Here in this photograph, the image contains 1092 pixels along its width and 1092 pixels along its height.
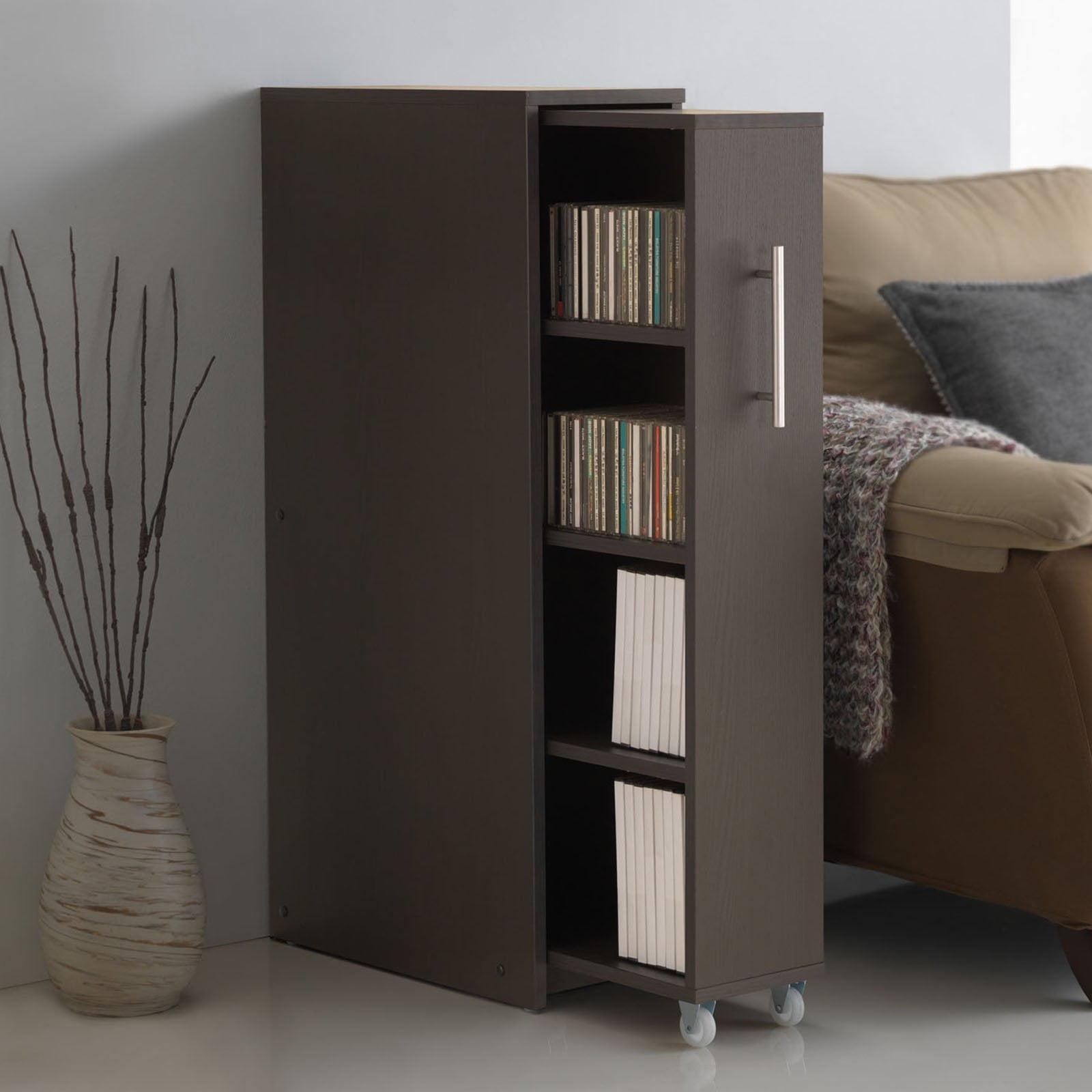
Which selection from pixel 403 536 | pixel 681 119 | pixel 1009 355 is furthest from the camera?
pixel 1009 355

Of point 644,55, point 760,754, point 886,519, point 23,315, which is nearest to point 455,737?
point 760,754

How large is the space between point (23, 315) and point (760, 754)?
1.10m

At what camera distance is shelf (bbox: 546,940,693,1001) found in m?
2.37

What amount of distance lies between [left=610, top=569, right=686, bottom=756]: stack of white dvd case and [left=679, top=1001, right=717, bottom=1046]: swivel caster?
31 cm

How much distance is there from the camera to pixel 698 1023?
2385 millimetres

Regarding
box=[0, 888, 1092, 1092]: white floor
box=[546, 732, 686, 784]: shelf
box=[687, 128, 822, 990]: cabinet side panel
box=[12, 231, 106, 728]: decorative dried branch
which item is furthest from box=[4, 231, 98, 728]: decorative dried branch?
box=[687, 128, 822, 990]: cabinet side panel

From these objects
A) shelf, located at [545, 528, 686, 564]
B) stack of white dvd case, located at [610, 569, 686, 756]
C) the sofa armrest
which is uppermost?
the sofa armrest

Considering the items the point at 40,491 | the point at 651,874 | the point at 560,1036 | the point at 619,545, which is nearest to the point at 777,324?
the point at 619,545

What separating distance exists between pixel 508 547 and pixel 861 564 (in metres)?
0.44

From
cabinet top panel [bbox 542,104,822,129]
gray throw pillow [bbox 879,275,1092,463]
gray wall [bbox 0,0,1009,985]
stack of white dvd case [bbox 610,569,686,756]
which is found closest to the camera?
cabinet top panel [bbox 542,104,822,129]

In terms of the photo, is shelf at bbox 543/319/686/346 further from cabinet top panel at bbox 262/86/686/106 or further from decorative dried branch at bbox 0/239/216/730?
decorative dried branch at bbox 0/239/216/730

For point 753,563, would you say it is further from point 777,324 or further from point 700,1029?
point 700,1029

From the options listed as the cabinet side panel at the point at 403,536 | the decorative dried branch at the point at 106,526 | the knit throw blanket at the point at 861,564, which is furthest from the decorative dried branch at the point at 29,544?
the knit throw blanket at the point at 861,564

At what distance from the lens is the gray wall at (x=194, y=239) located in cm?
257
